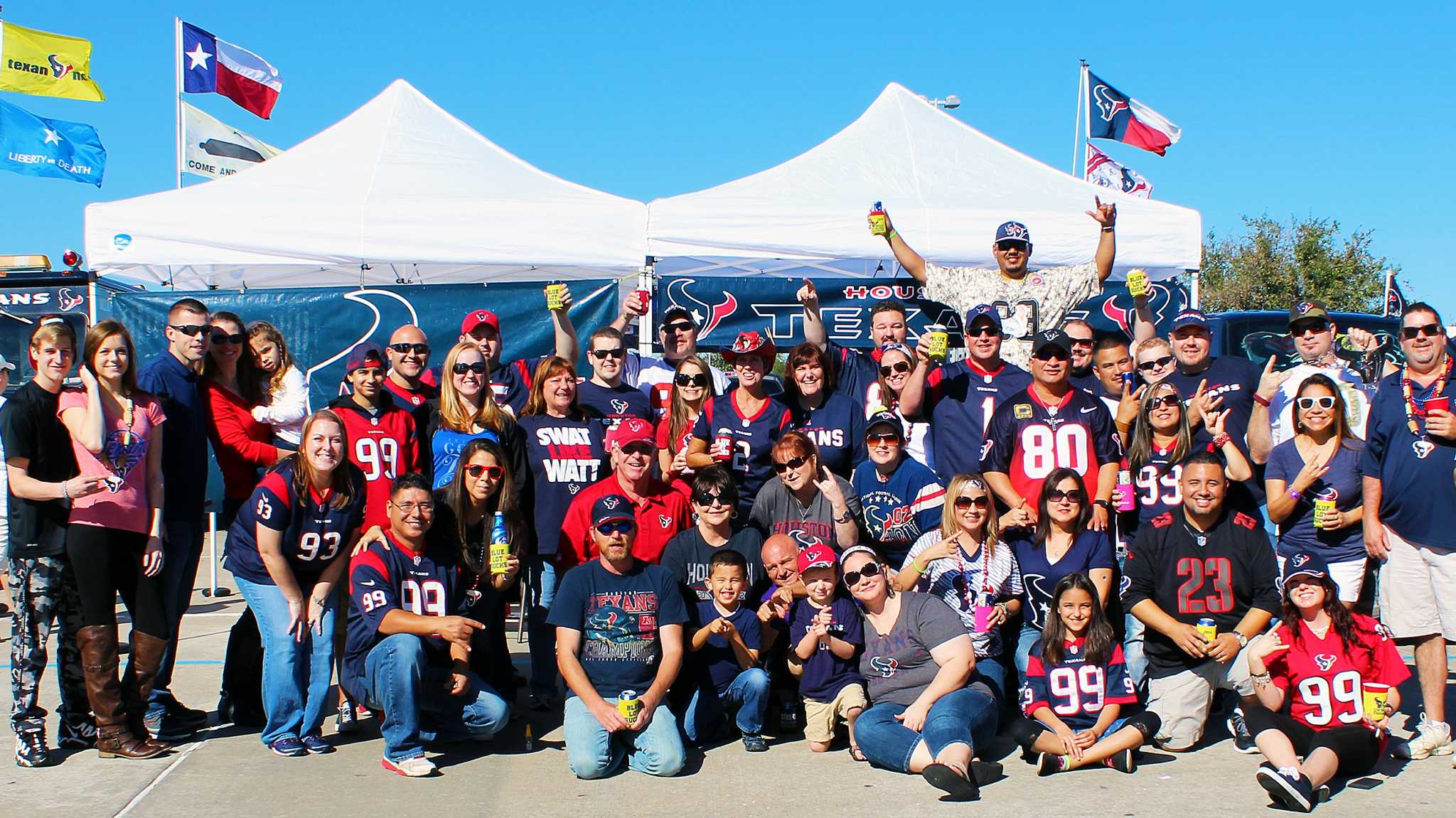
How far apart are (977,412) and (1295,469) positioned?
60.2 inches

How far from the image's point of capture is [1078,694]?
4844 millimetres

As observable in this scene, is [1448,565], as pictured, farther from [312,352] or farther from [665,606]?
[312,352]

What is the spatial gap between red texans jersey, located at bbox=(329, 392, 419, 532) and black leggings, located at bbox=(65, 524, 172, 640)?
0.91m

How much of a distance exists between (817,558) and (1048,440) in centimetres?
139

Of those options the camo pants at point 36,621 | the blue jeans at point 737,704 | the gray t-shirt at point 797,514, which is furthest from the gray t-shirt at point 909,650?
the camo pants at point 36,621

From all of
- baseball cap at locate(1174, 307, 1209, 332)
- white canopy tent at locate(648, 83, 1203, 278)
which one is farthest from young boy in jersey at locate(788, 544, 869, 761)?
white canopy tent at locate(648, 83, 1203, 278)

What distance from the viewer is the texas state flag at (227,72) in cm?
1416

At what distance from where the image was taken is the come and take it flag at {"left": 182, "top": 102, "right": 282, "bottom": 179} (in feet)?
46.4

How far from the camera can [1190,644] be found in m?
5.07

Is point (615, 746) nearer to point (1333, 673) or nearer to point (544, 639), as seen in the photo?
point (544, 639)

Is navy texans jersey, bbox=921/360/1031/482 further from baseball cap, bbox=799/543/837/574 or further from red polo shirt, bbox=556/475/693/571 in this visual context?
red polo shirt, bbox=556/475/693/571

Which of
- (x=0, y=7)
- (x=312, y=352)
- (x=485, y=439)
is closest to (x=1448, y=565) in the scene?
(x=485, y=439)

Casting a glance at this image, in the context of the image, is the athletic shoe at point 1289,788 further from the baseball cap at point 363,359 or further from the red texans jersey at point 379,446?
the baseball cap at point 363,359

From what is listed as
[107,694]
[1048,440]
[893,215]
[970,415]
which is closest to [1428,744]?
[1048,440]
